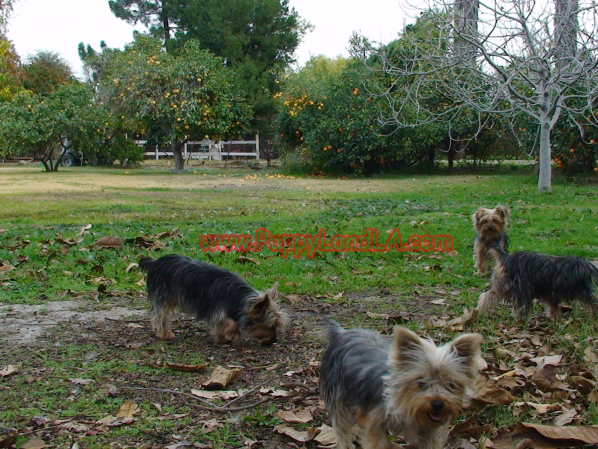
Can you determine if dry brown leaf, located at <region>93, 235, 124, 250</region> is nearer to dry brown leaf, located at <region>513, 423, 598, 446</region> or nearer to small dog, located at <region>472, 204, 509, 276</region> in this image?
small dog, located at <region>472, 204, 509, 276</region>

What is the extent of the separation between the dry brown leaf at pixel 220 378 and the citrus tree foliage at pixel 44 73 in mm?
51566

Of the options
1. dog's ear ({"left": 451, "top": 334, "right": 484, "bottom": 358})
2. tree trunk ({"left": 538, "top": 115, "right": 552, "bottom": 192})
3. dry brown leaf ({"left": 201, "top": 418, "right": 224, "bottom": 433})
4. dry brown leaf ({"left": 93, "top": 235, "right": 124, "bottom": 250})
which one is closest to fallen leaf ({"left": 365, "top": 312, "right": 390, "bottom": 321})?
dry brown leaf ({"left": 201, "top": 418, "right": 224, "bottom": 433})

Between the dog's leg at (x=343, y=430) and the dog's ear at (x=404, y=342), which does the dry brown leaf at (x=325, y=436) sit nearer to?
the dog's leg at (x=343, y=430)

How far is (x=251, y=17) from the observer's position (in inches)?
1694

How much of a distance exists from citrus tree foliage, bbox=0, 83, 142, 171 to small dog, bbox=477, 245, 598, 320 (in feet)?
89.5

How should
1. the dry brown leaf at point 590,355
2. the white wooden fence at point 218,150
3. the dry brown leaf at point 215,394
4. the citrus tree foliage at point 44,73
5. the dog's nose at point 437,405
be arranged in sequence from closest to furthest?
1. the dog's nose at point 437,405
2. the dry brown leaf at point 215,394
3. the dry brown leaf at point 590,355
4. the white wooden fence at point 218,150
5. the citrus tree foliage at point 44,73

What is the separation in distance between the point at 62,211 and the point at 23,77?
34161mm

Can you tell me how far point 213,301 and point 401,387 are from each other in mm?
2649

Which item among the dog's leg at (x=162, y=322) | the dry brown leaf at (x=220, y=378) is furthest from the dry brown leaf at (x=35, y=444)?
the dog's leg at (x=162, y=322)

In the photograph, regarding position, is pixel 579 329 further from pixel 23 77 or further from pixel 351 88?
pixel 23 77

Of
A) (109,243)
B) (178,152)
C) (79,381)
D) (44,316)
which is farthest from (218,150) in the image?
(79,381)

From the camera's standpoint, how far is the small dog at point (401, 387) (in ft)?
8.51

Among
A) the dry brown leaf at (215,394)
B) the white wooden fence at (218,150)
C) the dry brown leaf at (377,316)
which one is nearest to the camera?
the dry brown leaf at (215,394)
